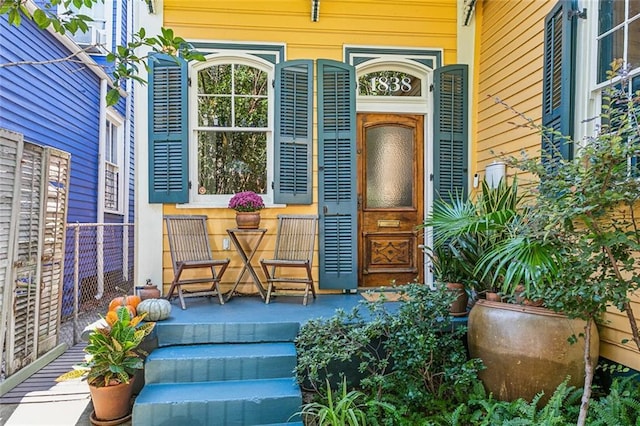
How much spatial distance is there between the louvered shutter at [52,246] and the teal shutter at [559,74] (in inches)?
168

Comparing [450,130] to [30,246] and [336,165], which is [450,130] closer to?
[336,165]

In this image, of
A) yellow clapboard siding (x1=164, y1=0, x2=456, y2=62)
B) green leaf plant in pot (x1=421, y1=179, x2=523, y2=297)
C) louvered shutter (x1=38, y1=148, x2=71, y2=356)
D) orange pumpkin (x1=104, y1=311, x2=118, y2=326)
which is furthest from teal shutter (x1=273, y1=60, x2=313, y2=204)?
louvered shutter (x1=38, y1=148, x2=71, y2=356)

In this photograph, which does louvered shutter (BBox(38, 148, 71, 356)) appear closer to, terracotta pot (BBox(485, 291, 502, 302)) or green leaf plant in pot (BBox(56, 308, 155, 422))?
green leaf plant in pot (BBox(56, 308, 155, 422))

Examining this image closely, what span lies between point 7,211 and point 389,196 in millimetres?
3610

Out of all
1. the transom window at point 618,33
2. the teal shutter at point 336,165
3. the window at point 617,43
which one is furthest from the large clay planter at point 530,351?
the teal shutter at point 336,165

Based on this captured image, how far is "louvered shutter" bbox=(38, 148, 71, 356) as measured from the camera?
3842 mm

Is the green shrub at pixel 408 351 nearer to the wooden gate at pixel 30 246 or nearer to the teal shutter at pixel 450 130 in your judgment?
the teal shutter at pixel 450 130

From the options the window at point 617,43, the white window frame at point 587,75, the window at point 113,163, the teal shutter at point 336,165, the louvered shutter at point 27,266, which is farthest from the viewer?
the window at point 113,163

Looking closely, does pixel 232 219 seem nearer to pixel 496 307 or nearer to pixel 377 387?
pixel 377 387

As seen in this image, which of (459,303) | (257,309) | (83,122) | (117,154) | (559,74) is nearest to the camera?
(559,74)

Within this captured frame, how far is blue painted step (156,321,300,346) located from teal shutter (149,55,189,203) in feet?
5.15

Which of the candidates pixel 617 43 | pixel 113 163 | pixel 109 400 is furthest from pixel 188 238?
pixel 113 163

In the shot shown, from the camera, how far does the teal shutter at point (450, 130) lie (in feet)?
15.3

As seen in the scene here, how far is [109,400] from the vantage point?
2.81 meters
